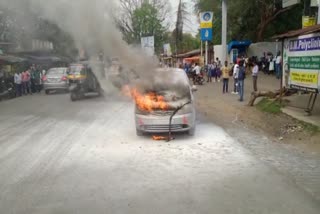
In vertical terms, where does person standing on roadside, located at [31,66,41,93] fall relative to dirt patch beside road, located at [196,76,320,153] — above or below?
above

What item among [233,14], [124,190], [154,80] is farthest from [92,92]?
[233,14]

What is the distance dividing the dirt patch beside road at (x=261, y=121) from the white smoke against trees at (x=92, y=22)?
3.17 metres

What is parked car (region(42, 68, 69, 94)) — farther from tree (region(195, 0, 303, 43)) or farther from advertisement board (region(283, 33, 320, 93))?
tree (region(195, 0, 303, 43))

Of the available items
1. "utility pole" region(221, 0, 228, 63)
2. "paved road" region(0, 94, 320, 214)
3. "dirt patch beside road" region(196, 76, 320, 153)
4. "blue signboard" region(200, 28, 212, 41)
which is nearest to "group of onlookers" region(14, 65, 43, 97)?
"blue signboard" region(200, 28, 212, 41)

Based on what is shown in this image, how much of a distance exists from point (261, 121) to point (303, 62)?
2306 mm

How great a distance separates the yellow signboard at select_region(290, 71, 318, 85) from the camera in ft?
38.4

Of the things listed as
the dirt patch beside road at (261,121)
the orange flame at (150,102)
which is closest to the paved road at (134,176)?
the orange flame at (150,102)

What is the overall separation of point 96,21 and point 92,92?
9068 mm

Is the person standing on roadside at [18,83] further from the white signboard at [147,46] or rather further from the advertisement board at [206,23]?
the advertisement board at [206,23]

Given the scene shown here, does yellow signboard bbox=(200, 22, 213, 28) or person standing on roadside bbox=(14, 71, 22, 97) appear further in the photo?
yellow signboard bbox=(200, 22, 213, 28)

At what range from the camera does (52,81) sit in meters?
24.7

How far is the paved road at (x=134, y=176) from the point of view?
5.36 meters

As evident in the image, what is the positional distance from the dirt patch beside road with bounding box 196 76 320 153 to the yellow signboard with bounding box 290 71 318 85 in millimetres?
1236

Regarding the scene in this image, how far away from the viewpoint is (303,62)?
491 inches
